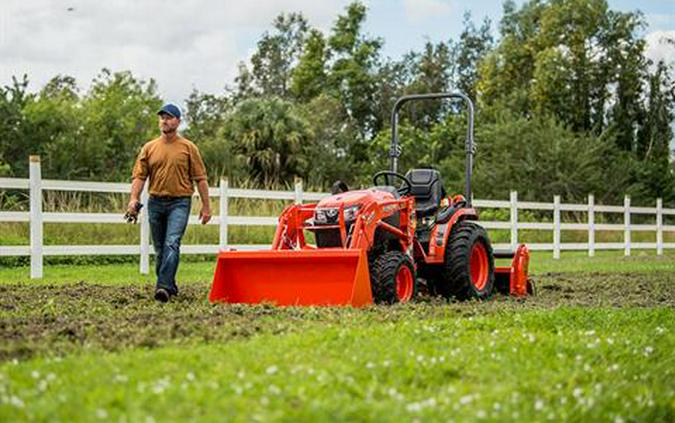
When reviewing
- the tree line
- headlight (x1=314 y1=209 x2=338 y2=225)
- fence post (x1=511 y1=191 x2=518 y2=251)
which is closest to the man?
headlight (x1=314 y1=209 x2=338 y2=225)

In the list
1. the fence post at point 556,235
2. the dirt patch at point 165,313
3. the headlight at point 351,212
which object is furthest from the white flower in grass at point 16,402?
the fence post at point 556,235

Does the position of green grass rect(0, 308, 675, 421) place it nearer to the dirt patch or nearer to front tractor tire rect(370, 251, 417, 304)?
the dirt patch

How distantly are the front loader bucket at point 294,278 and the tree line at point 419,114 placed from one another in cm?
2423

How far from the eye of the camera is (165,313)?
8.89 m

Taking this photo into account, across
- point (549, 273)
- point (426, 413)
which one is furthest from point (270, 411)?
point (549, 273)

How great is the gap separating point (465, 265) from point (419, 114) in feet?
166

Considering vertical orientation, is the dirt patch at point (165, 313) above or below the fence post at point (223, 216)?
below

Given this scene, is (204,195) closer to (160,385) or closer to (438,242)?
(438,242)

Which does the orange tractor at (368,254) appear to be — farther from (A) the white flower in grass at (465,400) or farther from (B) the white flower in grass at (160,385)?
(B) the white flower in grass at (160,385)

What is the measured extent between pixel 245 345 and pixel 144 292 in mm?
5383

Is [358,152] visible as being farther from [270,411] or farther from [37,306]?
[270,411]

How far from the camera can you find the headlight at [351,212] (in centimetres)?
1023

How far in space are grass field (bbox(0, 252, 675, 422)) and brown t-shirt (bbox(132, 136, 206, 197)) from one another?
1.26 meters

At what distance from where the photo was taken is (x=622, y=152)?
5041 centimetres
